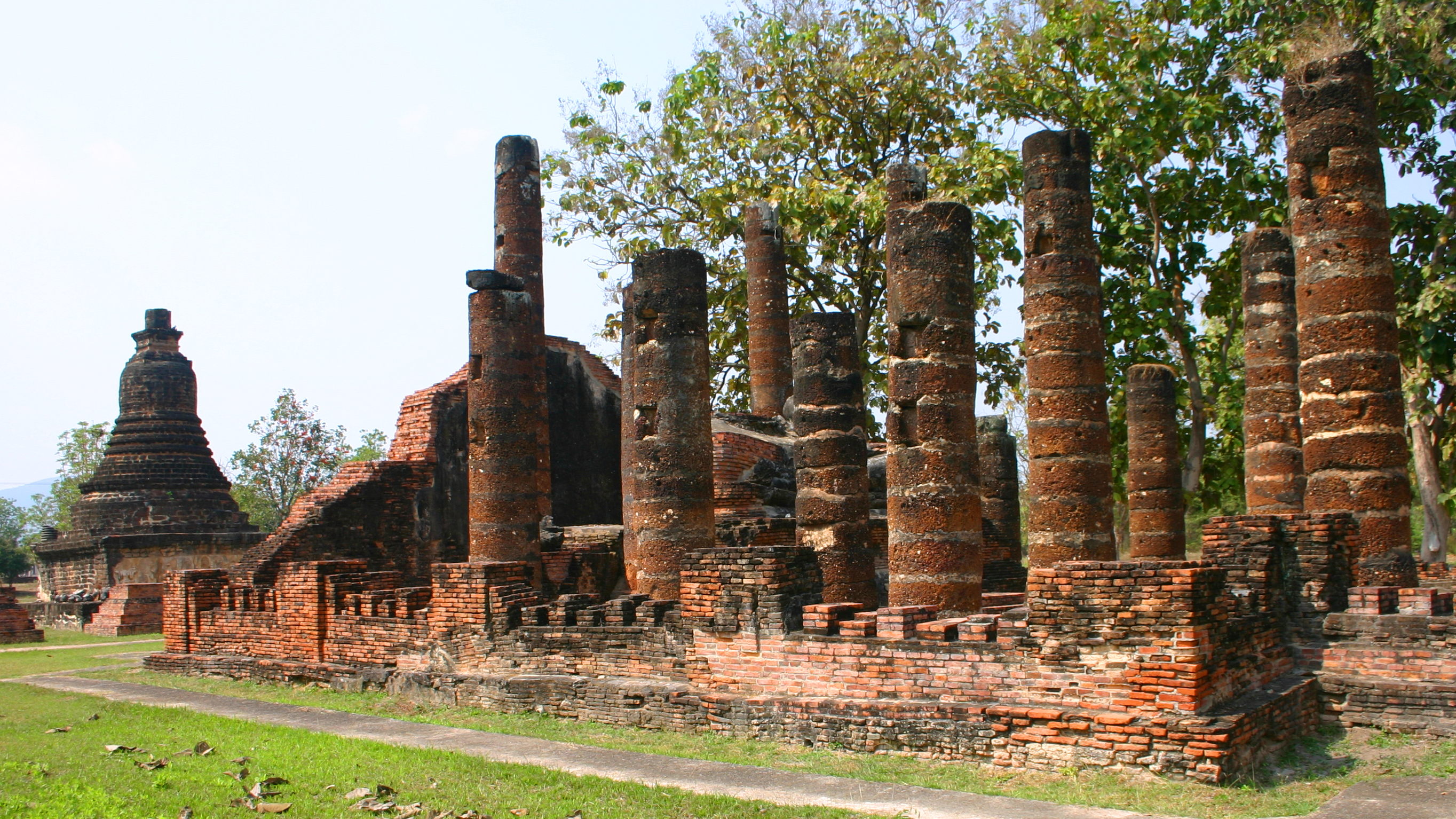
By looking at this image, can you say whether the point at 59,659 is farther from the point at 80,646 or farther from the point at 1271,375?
the point at 1271,375

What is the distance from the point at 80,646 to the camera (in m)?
21.4

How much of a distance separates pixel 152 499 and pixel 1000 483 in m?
20.8

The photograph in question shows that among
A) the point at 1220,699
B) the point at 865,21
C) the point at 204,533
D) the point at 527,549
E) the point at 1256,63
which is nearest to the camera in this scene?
the point at 1220,699

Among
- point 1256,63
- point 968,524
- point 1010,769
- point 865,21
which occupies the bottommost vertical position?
point 1010,769

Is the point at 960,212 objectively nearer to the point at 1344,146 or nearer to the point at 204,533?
the point at 1344,146

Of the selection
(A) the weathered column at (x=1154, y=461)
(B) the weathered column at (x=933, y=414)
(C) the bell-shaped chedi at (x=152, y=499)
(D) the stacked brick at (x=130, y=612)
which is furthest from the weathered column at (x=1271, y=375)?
(C) the bell-shaped chedi at (x=152, y=499)

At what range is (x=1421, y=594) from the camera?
8805 mm

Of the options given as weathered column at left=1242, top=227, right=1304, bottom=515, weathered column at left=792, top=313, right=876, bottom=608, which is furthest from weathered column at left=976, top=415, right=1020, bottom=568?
weathered column at left=792, top=313, right=876, bottom=608

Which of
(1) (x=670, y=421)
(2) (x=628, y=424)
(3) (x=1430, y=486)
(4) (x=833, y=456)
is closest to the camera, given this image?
(1) (x=670, y=421)

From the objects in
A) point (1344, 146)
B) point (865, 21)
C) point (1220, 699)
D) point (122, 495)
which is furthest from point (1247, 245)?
point (122, 495)

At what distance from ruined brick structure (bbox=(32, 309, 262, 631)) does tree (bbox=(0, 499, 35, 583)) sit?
4.72 meters

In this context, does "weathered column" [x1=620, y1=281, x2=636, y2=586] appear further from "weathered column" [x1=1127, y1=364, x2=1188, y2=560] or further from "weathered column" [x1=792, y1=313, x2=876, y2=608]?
"weathered column" [x1=1127, y1=364, x2=1188, y2=560]

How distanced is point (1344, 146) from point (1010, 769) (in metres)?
7.17

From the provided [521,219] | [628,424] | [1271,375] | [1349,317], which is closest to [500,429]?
[628,424]
